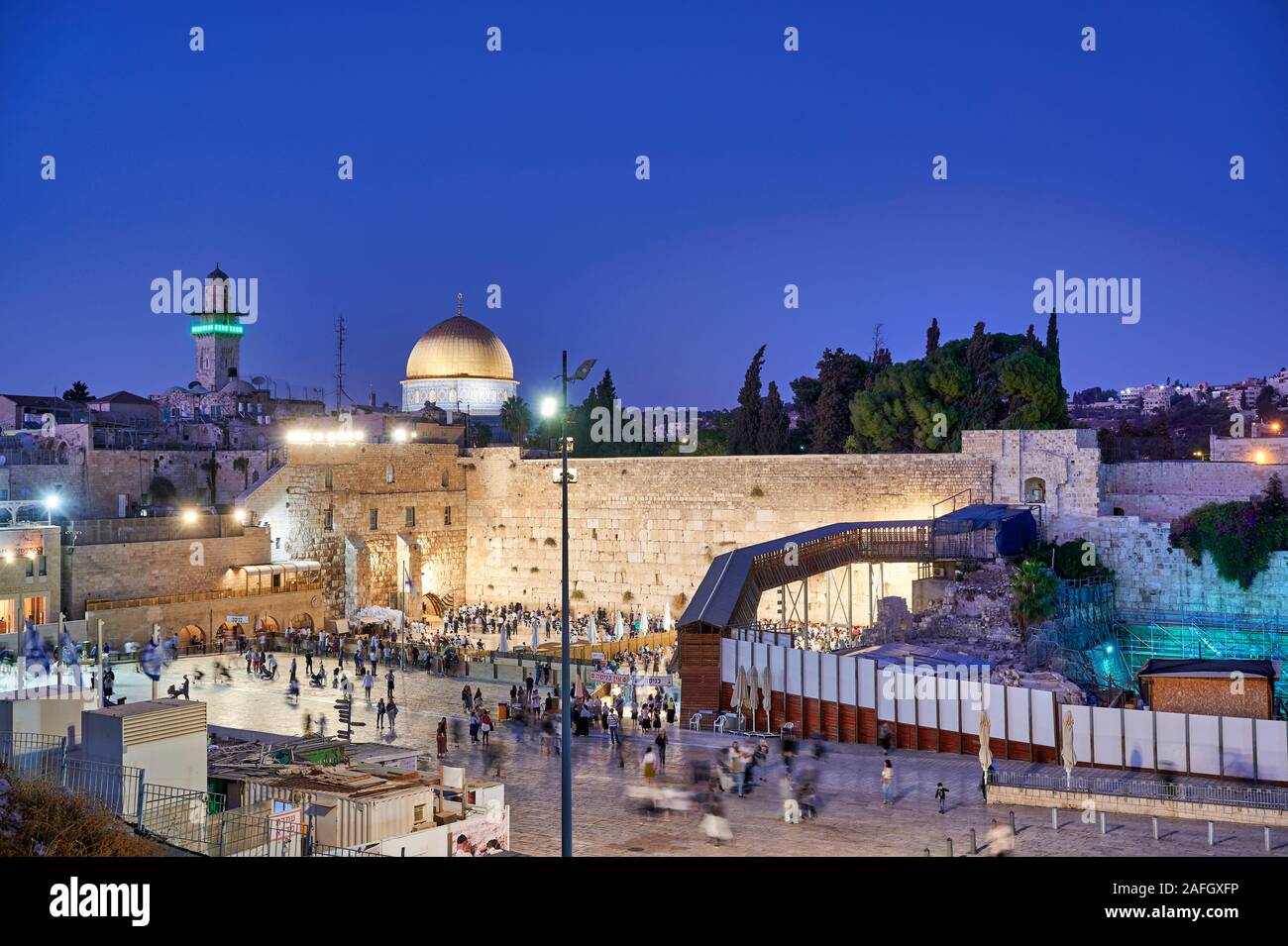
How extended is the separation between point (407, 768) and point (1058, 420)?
960 inches

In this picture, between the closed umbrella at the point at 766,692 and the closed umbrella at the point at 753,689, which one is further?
the closed umbrella at the point at 753,689

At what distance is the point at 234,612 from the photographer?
29969 millimetres

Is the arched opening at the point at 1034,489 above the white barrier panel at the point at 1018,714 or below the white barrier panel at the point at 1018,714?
above

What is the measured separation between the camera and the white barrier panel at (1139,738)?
48.3 ft

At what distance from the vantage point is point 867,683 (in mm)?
17375

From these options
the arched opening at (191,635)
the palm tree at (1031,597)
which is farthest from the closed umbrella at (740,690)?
the arched opening at (191,635)

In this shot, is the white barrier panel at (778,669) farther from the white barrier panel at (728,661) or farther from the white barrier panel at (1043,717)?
the white barrier panel at (1043,717)

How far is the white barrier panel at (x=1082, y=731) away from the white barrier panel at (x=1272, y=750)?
1.97 m

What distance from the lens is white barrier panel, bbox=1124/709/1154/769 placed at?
1473cm

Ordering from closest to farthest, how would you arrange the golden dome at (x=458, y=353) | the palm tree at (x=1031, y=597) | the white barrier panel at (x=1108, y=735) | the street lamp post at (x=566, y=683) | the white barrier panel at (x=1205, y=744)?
the street lamp post at (x=566, y=683), the white barrier panel at (x=1205, y=744), the white barrier panel at (x=1108, y=735), the palm tree at (x=1031, y=597), the golden dome at (x=458, y=353)

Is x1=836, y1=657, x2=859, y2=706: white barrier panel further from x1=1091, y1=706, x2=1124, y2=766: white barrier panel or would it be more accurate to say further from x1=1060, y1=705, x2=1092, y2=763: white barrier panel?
x1=1091, y1=706, x2=1124, y2=766: white barrier panel

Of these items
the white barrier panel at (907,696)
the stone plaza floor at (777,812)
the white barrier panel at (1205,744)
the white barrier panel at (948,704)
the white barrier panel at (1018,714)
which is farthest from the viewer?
the white barrier panel at (907,696)

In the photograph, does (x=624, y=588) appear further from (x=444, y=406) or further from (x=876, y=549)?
(x=444, y=406)
